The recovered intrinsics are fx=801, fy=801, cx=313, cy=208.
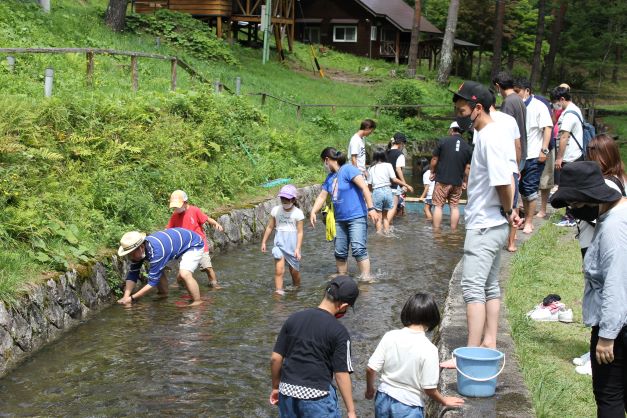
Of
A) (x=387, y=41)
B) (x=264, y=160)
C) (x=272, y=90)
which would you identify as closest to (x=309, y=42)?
(x=387, y=41)

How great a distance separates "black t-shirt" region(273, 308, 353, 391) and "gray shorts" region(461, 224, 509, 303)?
173cm

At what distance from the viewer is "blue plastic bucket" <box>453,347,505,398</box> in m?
5.70

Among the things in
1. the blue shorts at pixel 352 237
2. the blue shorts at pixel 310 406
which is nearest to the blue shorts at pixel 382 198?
the blue shorts at pixel 352 237

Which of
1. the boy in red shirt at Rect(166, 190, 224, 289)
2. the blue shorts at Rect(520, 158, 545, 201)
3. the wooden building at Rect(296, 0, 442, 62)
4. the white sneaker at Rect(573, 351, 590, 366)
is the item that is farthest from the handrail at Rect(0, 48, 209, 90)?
the wooden building at Rect(296, 0, 442, 62)

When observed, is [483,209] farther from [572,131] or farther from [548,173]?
[548,173]

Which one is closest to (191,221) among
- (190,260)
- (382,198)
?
(190,260)

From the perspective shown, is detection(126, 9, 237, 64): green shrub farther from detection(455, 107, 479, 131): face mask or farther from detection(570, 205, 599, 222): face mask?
detection(570, 205, 599, 222): face mask

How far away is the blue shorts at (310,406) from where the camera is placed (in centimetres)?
514

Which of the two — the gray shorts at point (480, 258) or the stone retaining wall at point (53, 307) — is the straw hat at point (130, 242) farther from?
the gray shorts at point (480, 258)

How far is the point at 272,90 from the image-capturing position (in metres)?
30.1

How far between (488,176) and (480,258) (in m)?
0.67

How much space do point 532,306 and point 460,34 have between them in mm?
53570

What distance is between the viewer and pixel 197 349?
852cm

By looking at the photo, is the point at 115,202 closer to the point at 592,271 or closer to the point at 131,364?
the point at 131,364
